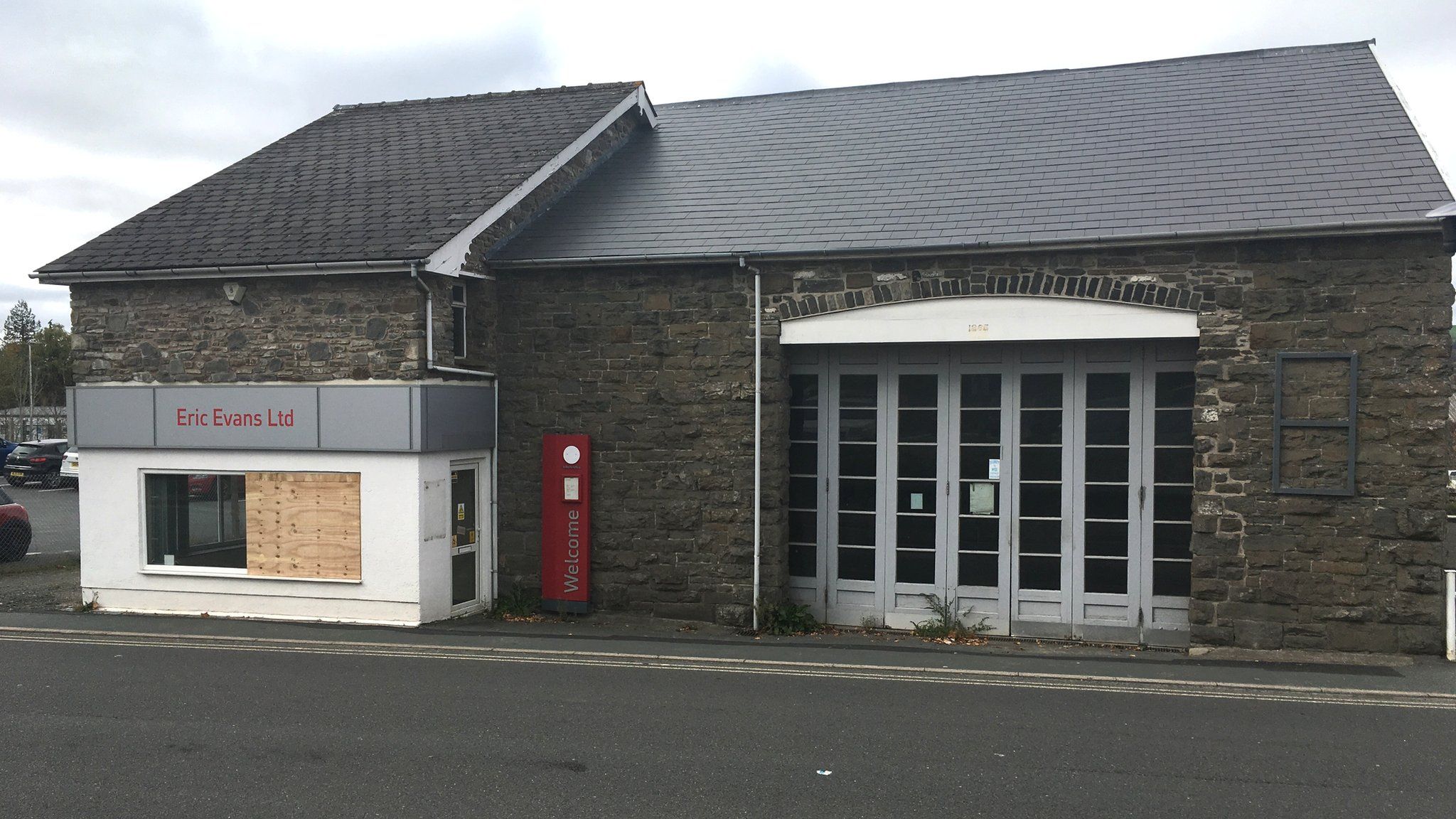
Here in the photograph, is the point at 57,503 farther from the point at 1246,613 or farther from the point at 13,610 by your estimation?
the point at 1246,613

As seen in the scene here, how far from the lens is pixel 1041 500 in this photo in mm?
11414

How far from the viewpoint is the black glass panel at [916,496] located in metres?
11.8

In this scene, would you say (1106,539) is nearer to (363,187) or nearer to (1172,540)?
(1172,540)

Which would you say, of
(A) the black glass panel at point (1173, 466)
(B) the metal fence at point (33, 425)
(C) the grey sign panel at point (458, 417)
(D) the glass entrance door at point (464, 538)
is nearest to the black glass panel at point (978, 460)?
(A) the black glass panel at point (1173, 466)

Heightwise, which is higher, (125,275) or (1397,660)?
(125,275)

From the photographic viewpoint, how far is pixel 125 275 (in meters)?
12.3

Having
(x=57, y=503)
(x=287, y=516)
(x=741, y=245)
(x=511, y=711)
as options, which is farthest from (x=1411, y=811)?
(x=57, y=503)

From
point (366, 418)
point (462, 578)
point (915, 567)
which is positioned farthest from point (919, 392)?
point (366, 418)

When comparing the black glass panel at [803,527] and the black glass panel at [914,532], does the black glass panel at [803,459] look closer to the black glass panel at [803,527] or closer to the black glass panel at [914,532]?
the black glass panel at [803,527]

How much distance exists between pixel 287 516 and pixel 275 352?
1.83 m

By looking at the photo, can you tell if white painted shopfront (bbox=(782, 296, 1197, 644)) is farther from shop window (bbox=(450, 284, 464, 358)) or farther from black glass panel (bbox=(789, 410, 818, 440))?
shop window (bbox=(450, 284, 464, 358))

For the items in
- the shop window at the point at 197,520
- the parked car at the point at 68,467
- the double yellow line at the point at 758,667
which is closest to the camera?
the double yellow line at the point at 758,667

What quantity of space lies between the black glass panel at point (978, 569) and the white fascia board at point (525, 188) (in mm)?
6254

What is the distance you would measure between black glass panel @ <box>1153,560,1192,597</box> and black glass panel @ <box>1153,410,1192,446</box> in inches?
48.0
